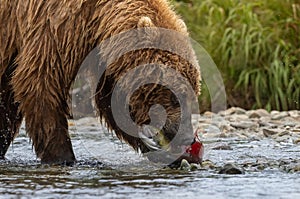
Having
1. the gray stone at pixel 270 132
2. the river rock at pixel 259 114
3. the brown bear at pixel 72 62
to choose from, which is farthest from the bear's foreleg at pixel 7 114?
the river rock at pixel 259 114

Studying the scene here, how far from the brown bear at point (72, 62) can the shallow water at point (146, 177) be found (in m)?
0.37

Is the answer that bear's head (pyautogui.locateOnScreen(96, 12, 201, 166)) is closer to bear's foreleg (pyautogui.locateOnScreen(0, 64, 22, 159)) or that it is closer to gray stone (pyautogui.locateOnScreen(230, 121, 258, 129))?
bear's foreleg (pyautogui.locateOnScreen(0, 64, 22, 159))

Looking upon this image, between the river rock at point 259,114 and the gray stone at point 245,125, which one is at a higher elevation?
the river rock at point 259,114

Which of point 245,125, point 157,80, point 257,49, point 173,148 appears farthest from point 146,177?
point 257,49

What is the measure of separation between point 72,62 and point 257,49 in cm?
490

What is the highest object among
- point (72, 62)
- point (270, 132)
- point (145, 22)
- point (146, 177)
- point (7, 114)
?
point (145, 22)

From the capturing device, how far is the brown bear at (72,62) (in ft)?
21.4

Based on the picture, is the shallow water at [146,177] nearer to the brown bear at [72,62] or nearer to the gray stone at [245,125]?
the brown bear at [72,62]

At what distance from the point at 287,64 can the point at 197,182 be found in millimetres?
5487

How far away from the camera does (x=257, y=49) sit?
36.6ft

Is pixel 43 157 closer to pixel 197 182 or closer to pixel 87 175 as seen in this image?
pixel 87 175

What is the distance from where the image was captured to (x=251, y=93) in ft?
37.8

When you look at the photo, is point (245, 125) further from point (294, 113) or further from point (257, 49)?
point (257, 49)

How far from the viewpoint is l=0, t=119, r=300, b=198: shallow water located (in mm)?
5395
